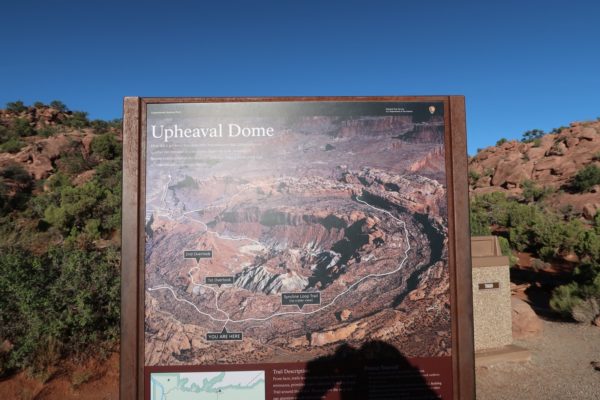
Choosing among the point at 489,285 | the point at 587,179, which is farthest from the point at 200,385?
the point at 587,179

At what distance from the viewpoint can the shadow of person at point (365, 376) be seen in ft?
7.27

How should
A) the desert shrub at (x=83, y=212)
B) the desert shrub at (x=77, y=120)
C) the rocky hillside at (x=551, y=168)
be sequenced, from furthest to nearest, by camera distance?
the desert shrub at (x=77, y=120) < the rocky hillside at (x=551, y=168) < the desert shrub at (x=83, y=212)

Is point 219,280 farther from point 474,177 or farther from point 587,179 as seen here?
point 474,177

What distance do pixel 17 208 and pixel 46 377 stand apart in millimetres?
17660

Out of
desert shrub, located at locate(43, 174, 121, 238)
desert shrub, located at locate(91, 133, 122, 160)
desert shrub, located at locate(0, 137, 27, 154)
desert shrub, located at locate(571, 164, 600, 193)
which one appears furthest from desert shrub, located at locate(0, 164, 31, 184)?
desert shrub, located at locate(571, 164, 600, 193)

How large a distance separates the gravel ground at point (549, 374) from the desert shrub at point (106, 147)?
1048 inches

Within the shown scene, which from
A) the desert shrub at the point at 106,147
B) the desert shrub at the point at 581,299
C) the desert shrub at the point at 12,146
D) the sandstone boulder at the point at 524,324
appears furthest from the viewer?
the desert shrub at the point at 12,146

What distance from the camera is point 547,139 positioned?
3775 cm

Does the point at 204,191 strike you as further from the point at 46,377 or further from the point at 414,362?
the point at 46,377

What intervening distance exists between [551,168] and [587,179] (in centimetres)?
661

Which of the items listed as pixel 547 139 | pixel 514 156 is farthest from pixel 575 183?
pixel 547 139

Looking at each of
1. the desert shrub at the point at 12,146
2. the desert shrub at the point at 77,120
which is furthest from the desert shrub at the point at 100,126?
the desert shrub at the point at 12,146

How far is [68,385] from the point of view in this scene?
4387mm

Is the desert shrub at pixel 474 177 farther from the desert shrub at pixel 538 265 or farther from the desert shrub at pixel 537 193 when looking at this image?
the desert shrub at pixel 538 265
